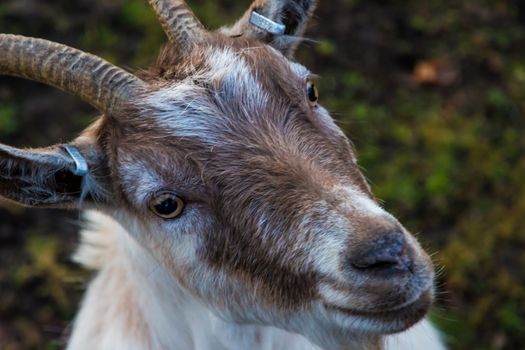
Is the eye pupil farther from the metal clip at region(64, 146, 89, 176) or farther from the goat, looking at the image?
the metal clip at region(64, 146, 89, 176)

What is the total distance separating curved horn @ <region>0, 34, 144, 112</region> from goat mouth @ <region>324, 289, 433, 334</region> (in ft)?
3.93

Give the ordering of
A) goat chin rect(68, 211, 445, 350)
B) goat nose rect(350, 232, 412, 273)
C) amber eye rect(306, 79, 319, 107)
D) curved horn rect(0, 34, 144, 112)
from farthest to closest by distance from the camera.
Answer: goat chin rect(68, 211, 445, 350) → amber eye rect(306, 79, 319, 107) → curved horn rect(0, 34, 144, 112) → goat nose rect(350, 232, 412, 273)

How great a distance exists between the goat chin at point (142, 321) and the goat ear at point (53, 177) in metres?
0.34

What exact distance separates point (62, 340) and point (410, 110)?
2.97 meters

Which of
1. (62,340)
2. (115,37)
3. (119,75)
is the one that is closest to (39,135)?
(115,37)

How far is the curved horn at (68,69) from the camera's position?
3693 mm

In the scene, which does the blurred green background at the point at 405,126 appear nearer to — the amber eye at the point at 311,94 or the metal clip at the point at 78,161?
the metal clip at the point at 78,161

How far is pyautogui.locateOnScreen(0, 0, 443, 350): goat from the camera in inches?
133

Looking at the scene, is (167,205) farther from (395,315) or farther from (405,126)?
(405,126)

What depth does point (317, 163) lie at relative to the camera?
3.58 meters

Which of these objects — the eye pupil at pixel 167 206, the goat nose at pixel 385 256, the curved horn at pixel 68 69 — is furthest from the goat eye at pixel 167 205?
the goat nose at pixel 385 256

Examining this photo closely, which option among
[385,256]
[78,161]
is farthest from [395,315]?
[78,161]

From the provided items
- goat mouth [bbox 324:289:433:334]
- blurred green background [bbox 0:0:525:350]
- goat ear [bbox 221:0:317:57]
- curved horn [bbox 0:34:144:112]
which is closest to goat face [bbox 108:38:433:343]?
goat mouth [bbox 324:289:433:334]

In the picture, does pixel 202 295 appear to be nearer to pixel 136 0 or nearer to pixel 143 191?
pixel 143 191
